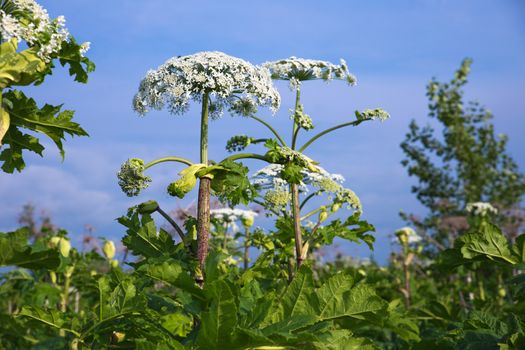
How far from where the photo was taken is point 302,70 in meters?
4.74

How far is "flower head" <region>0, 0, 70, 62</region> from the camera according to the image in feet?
9.59

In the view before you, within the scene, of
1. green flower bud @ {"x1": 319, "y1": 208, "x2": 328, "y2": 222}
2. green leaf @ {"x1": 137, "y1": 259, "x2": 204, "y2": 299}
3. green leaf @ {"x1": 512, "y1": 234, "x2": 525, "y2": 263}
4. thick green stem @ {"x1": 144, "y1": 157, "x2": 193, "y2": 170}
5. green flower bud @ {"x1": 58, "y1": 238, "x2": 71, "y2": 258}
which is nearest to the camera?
green leaf @ {"x1": 137, "y1": 259, "x2": 204, "y2": 299}

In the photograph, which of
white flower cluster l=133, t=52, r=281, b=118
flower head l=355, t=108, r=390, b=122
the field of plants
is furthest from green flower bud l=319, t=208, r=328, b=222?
white flower cluster l=133, t=52, r=281, b=118

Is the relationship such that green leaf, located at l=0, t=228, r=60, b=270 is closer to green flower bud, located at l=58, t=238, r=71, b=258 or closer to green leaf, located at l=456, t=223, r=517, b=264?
green leaf, located at l=456, t=223, r=517, b=264

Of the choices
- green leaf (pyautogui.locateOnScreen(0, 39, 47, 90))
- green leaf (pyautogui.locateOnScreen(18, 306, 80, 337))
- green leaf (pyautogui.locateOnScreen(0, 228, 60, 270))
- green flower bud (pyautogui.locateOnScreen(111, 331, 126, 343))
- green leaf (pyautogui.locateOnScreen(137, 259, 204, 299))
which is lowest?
green flower bud (pyautogui.locateOnScreen(111, 331, 126, 343))

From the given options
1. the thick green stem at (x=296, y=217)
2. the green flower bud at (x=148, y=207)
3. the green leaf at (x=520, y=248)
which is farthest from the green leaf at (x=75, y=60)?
the green leaf at (x=520, y=248)

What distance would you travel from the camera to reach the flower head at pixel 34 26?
292cm

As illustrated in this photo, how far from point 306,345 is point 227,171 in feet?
3.37

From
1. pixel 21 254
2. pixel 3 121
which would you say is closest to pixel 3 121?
pixel 3 121

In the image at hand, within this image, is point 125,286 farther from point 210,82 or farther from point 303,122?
point 303,122

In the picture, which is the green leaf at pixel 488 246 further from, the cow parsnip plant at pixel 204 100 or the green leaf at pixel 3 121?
the green leaf at pixel 3 121

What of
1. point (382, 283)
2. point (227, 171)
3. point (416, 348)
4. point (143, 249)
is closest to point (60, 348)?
point (143, 249)

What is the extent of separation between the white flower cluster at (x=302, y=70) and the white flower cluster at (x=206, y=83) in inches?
37.6

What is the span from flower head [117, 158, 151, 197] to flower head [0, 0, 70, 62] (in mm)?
635
